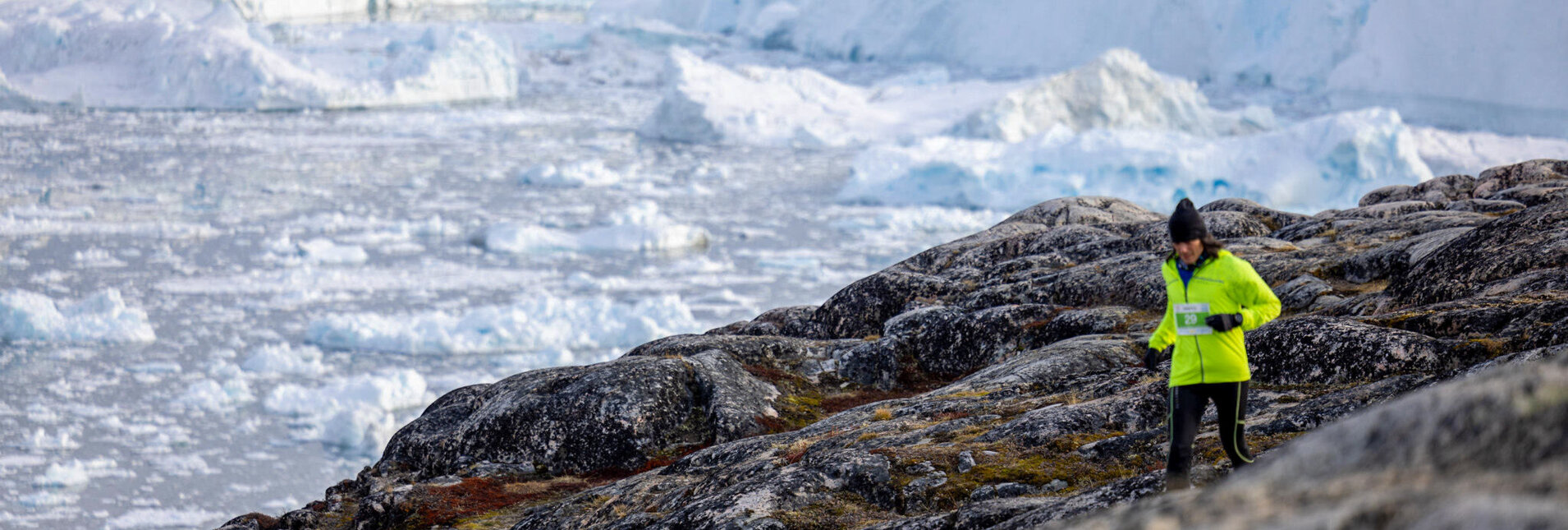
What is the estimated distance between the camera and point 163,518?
1798 cm

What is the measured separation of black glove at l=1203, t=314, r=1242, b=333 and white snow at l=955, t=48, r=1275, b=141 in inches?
1934

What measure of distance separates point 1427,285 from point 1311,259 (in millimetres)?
2626

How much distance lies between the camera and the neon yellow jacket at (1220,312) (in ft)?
19.6

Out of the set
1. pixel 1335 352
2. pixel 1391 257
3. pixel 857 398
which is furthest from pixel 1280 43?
pixel 1335 352

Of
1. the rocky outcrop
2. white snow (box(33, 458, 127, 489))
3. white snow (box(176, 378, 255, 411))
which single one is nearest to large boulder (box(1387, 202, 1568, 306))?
the rocky outcrop

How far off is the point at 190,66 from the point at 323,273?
46213 millimetres

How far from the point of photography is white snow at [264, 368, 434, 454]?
21.2 m

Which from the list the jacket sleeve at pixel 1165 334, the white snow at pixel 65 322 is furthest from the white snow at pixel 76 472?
the jacket sleeve at pixel 1165 334

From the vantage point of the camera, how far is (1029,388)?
10.3m

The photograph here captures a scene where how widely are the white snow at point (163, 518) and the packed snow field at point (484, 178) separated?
0.21 ft

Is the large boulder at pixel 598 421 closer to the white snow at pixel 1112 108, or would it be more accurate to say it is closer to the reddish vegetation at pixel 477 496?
the reddish vegetation at pixel 477 496

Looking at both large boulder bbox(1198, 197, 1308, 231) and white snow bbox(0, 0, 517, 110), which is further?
white snow bbox(0, 0, 517, 110)

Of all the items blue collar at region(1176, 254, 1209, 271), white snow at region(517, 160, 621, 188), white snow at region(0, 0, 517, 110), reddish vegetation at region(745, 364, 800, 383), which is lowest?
reddish vegetation at region(745, 364, 800, 383)

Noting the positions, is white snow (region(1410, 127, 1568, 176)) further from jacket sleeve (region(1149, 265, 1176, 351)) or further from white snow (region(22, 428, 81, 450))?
white snow (region(22, 428, 81, 450))
